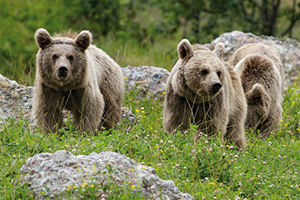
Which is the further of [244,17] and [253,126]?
[244,17]

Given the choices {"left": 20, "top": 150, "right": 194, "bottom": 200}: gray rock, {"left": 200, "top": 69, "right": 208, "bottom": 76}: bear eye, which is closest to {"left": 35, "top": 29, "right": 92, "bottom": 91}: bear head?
{"left": 200, "top": 69, "right": 208, "bottom": 76}: bear eye

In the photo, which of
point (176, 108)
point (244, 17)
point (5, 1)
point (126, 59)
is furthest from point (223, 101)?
point (5, 1)

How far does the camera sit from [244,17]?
16531mm

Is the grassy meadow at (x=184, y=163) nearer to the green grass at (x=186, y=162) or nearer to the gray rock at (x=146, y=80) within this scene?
the green grass at (x=186, y=162)

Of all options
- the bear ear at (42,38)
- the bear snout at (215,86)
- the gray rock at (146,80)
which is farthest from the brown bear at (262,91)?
the bear ear at (42,38)

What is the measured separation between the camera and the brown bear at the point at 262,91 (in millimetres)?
8648

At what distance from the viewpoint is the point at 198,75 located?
638cm

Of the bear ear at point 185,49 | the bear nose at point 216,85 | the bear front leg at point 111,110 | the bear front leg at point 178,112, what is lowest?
the bear front leg at point 111,110

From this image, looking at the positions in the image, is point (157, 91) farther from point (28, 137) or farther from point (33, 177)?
point (33, 177)

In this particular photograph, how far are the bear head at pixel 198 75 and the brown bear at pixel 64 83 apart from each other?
131 cm

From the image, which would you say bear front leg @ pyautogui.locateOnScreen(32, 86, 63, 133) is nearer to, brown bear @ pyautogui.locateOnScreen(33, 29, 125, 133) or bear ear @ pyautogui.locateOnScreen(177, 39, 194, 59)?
brown bear @ pyautogui.locateOnScreen(33, 29, 125, 133)

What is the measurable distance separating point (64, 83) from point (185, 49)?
1803mm

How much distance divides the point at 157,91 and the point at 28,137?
4.46 metres

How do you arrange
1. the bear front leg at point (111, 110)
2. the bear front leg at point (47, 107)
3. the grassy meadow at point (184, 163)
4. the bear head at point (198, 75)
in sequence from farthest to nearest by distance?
the bear front leg at point (111, 110), the bear front leg at point (47, 107), the bear head at point (198, 75), the grassy meadow at point (184, 163)
